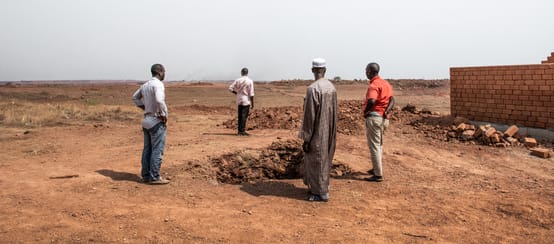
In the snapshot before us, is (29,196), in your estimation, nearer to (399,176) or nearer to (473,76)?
(399,176)

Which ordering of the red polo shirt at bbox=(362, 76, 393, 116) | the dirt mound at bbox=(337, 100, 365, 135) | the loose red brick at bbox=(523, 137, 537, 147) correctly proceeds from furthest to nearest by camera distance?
1. the dirt mound at bbox=(337, 100, 365, 135)
2. the loose red brick at bbox=(523, 137, 537, 147)
3. the red polo shirt at bbox=(362, 76, 393, 116)

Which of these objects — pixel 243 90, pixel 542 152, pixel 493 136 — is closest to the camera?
pixel 542 152

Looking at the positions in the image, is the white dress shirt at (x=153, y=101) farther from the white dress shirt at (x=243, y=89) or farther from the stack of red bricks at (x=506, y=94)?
the stack of red bricks at (x=506, y=94)

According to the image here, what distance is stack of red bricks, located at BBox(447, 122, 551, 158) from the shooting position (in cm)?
859

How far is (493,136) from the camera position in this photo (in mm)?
8805

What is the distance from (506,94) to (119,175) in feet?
26.8

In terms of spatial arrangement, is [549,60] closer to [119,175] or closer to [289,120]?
[289,120]

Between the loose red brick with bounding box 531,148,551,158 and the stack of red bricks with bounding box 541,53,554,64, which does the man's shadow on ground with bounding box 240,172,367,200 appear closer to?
the loose red brick with bounding box 531,148,551,158

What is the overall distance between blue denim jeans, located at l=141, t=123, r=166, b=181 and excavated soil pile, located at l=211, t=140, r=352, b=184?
1.05m

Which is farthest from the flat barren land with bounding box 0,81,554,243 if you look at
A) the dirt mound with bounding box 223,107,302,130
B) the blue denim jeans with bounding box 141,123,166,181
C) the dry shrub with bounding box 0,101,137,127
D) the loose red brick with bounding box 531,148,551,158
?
the dry shrub with bounding box 0,101,137,127

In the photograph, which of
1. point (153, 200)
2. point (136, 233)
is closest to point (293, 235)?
point (136, 233)

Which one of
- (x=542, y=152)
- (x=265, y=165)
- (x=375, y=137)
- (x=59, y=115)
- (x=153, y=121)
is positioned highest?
(x=153, y=121)

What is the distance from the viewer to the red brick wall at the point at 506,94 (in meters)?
8.83

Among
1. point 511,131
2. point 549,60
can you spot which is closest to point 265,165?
point 511,131
